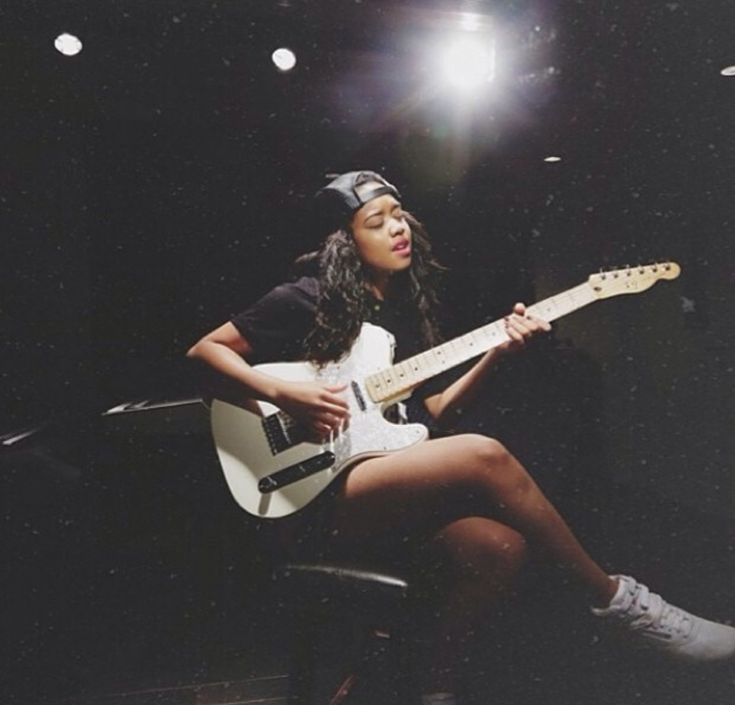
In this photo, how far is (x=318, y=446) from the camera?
53.6 inches

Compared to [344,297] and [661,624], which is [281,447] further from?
[661,624]

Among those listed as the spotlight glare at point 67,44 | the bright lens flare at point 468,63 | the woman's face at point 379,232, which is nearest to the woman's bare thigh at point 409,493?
the woman's face at point 379,232

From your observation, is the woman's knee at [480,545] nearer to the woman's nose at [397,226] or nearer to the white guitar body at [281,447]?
the white guitar body at [281,447]

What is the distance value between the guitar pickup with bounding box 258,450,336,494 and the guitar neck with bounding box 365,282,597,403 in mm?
145

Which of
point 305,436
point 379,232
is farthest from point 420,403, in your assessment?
point 379,232

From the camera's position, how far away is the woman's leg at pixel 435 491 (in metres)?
1.36

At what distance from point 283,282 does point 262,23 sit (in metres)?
0.52

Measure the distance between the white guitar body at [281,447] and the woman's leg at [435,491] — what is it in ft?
0.11

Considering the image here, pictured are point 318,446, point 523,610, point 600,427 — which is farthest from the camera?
point 600,427

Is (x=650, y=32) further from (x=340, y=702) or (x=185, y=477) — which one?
(x=340, y=702)

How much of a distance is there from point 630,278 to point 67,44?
1.18 meters

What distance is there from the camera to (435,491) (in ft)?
4.46

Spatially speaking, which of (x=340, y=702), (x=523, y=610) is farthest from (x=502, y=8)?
(x=340, y=702)

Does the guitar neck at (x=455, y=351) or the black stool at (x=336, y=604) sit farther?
the guitar neck at (x=455, y=351)
